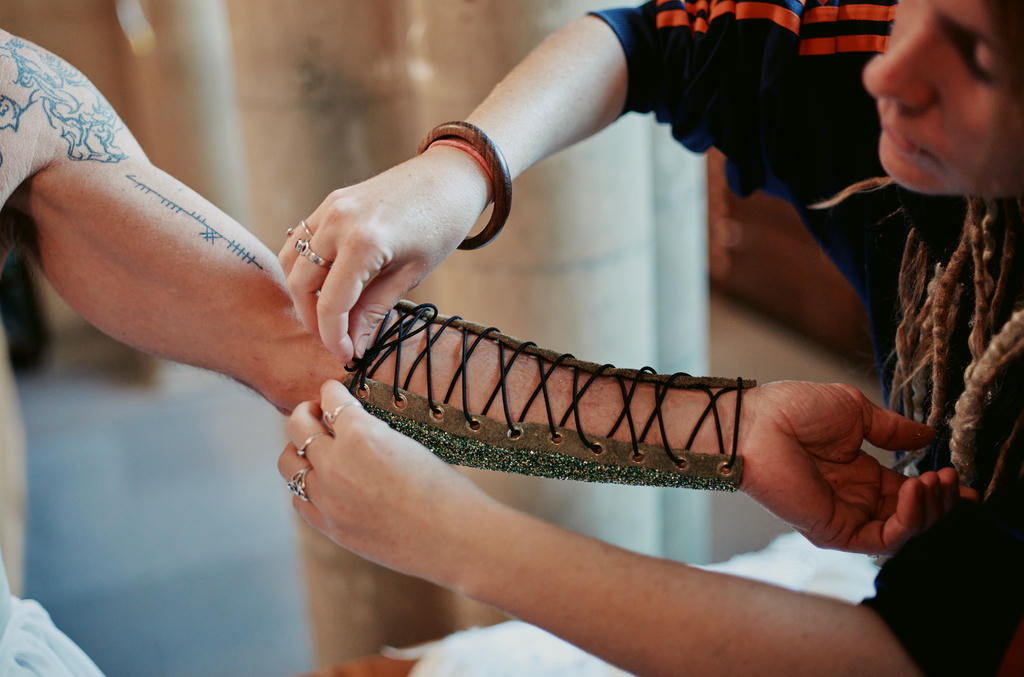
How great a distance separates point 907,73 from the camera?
0.65 meters

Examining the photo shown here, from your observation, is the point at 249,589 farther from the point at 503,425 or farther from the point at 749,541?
the point at 503,425

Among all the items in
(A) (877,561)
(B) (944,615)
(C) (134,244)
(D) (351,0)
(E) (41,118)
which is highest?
(D) (351,0)

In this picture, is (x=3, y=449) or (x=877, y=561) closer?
(x=877, y=561)

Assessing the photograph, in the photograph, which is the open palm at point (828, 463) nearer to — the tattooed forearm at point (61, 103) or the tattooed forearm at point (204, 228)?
the tattooed forearm at point (204, 228)

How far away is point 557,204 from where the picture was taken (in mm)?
1454

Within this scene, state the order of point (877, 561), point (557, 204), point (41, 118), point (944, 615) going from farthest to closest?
1. point (557, 204)
2. point (877, 561)
3. point (41, 118)
4. point (944, 615)

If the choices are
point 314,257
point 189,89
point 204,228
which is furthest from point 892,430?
point 189,89

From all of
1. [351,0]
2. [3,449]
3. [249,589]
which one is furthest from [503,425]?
[3,449]

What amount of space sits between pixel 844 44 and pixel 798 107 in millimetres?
76

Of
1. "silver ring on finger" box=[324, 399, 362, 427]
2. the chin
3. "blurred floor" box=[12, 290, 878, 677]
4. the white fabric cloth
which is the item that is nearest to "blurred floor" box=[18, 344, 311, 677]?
"blurred floor" box=[12, 290, 878, 677]

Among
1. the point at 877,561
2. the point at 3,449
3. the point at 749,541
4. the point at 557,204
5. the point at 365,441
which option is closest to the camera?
the point at 365,441

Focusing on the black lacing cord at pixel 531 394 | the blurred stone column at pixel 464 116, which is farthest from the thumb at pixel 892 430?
the blurred stone column at pixel 464 116

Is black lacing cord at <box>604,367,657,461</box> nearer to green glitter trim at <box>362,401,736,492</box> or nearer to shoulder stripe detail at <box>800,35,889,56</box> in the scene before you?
green glitter trim at <box>362,401,736,492</box>

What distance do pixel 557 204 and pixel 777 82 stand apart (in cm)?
55
